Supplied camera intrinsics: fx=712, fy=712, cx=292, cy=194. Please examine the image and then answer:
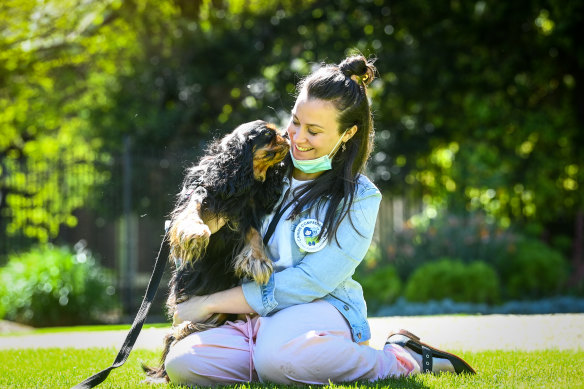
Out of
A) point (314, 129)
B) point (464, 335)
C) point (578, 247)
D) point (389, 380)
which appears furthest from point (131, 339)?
point (578, 247)

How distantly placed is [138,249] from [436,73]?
1039 centimetres

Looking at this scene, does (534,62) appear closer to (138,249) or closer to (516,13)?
(516,13)

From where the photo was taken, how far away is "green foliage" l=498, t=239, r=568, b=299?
10664 millimetres

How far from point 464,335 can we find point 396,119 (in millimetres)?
7247

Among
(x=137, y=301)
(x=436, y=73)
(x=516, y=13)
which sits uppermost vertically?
(x=516, y=13)

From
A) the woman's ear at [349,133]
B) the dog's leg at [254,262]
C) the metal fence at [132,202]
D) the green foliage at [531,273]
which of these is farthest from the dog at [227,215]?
the green foliage at [531,273]

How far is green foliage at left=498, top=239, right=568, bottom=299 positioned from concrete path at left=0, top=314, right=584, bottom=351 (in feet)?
14.2

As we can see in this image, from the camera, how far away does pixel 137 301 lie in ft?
35.4

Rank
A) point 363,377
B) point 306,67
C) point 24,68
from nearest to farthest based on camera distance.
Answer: point 363,377
point 306,67
point 24,68

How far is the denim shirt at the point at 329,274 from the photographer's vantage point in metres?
3.39

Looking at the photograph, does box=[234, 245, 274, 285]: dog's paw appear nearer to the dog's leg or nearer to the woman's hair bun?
the dog's leg

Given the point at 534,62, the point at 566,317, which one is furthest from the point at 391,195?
the point at 566,317

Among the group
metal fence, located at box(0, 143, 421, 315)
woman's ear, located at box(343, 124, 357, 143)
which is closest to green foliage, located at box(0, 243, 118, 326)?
metal fence, located at box(0, 143, 421, 315)

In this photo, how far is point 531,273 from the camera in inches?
422
